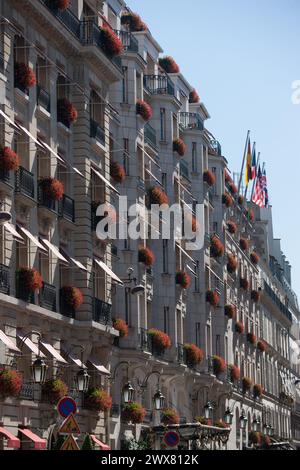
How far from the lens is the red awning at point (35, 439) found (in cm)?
4222

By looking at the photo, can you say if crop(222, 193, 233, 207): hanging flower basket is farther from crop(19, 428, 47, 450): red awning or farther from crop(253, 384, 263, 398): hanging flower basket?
crop(19, 428, 47, 450): red awning

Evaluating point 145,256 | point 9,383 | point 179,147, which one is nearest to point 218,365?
point 179,147

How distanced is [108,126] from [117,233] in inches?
192

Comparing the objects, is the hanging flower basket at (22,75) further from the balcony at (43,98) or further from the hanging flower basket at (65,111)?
the hanging flower basket at (65,111)

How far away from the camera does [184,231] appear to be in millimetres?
70500

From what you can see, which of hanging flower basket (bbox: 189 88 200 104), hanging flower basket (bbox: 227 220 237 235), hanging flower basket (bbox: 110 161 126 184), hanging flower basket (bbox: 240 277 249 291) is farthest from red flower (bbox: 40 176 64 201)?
hanging flower basket (bbox: 240 277 249 291)

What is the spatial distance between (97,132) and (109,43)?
3.68 m

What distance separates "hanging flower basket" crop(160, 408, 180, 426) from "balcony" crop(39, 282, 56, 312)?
1737cm

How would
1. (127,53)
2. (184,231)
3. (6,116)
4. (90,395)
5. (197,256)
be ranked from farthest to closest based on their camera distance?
(197,256), (184,231), (127,53), (90,395), (6,116)

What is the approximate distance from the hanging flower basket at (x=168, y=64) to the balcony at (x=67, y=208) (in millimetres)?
24890

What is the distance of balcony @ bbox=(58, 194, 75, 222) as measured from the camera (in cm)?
4750

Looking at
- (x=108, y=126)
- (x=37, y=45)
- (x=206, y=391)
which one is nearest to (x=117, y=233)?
(x=108, y=126)

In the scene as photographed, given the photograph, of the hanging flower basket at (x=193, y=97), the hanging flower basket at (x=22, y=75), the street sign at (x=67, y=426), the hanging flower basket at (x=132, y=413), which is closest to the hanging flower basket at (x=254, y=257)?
the hanging flower basket at (x=193, y=97)

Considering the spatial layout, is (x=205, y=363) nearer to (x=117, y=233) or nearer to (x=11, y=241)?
(x=117, y=233)
